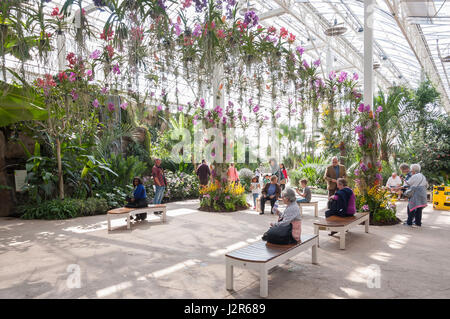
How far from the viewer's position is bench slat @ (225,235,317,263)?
10.5ft

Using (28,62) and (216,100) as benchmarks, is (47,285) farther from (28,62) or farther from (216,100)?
(216,100)

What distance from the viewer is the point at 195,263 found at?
13.6 feet

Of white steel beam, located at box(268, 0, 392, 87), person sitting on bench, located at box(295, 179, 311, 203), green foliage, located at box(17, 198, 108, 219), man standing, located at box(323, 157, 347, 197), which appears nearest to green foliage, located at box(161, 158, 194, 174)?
green foliage, located at box(17, 198, 108, 219)

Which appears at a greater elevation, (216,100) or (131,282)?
(216,100)

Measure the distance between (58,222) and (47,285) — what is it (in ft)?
13.0

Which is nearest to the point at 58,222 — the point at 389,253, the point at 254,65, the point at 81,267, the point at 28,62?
the point at 81,267

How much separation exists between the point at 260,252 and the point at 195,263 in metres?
1.12

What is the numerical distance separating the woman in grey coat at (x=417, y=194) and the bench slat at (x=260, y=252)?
3784 mm

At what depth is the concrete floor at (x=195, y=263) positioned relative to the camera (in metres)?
3.27

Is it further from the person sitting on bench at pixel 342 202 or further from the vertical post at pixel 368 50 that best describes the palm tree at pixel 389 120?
the person sitting on bench at pixel 342 202

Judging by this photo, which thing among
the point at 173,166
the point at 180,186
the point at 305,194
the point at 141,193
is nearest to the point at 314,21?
the point at 173,166

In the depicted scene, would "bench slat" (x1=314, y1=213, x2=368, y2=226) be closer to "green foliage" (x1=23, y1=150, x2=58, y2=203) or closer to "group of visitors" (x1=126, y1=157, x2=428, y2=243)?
"group of visitors" (x1=126, y1=157, x2=428, y2=243)

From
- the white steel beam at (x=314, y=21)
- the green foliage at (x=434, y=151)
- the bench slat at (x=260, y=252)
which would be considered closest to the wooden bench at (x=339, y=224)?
the bench slat at (x=260, y=252)

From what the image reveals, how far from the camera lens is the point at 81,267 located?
4.01 metres
